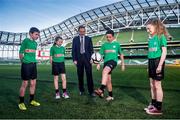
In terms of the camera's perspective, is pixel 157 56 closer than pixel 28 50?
Yes

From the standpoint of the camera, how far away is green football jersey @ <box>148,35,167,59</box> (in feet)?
16.4

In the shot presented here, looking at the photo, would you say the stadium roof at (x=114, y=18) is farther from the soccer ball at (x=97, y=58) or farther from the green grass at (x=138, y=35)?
the soccer ball at (x=97, y=58)

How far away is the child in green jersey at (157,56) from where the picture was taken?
491 cm

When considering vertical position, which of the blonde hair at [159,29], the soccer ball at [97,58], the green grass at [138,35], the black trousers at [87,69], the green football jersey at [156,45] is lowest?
the black trousers at [87,69]

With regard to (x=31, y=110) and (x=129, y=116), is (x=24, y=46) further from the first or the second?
(x=129, y=116)

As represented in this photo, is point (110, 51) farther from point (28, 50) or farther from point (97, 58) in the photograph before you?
point (28, 50)

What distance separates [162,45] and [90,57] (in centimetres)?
307

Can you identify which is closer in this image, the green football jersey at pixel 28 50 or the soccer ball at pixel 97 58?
the green football jersey at pixel 28 50

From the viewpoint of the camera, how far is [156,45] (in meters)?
5.11

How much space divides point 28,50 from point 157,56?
9.92 ft

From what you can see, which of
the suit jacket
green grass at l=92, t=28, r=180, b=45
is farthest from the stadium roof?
the suit jacket

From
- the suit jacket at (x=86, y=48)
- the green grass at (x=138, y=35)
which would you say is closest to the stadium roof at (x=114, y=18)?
the green grass at (x=138, y=35)

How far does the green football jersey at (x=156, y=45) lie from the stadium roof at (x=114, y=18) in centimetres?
5362

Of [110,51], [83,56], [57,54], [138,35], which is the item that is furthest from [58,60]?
[138,35]
